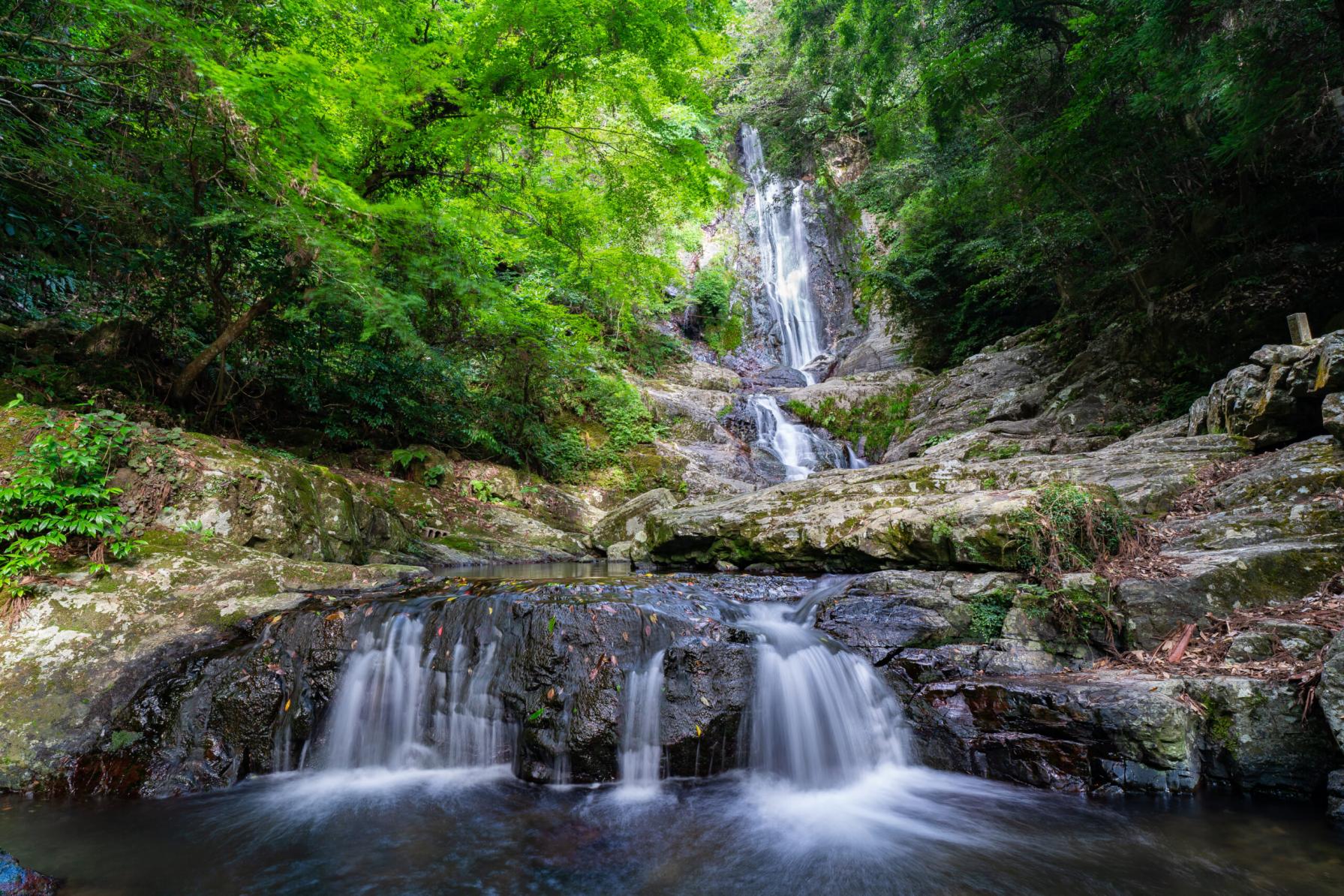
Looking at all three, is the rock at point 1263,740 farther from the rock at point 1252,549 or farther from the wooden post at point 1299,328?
the wooden post at point 1299,328

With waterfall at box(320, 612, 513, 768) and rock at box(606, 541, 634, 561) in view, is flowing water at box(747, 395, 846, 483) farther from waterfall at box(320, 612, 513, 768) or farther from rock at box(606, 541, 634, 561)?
waterfall at box(320, 612, 513, 768)

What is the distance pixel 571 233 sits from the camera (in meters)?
8.48

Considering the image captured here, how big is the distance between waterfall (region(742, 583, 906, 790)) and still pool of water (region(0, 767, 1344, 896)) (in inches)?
9.8

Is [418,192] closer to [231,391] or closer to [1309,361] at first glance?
[231,391]

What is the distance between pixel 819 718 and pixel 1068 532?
2.60m

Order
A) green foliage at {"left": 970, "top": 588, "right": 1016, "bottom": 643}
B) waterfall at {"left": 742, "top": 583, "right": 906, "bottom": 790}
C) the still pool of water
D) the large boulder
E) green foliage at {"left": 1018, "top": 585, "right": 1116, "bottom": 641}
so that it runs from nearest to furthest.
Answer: the still pool of water < waterfall at {"left": 742, "top": 583, "right": 906, "bottom": 790} < green foliage at {"left": 1018, "top": 585, "right": 1116, "bottom": 641} < green foliage at {"left": 970, "top": 588, "right": 1016, "bottom": 643} < the large boulder

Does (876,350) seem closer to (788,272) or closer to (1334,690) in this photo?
(788,272)

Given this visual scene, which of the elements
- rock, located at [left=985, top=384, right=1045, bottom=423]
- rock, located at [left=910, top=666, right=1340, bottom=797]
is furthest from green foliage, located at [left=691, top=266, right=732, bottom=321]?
rock, located at [left=910, top=666, right=1340, bottom=797]

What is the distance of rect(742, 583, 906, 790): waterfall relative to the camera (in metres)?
3.92

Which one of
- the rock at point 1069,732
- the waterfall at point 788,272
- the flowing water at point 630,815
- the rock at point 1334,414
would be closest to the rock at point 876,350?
the waterfall at point 788,272

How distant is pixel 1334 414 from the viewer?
487 centimetres

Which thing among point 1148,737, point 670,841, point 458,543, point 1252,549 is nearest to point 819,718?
point 670,841

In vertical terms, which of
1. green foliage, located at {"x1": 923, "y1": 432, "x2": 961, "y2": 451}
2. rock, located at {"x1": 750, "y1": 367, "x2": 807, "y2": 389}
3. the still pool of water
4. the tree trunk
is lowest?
the still pool of water

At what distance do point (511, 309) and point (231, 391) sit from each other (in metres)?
4.26
